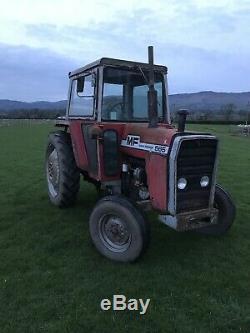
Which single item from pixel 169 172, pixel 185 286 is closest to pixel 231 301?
pixel 185 286

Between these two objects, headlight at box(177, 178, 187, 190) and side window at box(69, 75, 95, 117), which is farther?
side window at box(69, 75, 95, 117)

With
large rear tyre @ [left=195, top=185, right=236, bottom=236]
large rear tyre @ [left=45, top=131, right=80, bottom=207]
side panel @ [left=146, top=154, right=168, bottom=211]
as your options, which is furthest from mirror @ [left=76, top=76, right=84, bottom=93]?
large rear tyre @ [left=195, top=185, right=236, bottom=236]

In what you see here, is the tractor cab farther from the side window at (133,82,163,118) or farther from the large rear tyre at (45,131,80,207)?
the large rear tyre at (45,131,80,207)

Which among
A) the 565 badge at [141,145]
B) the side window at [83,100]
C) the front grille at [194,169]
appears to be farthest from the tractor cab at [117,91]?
the front grille at [194,169]

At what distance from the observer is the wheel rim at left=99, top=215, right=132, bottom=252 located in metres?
5.11

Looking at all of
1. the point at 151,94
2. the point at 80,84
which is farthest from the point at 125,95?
the point at 151,94

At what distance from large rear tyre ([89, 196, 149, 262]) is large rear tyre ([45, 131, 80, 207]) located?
1539 millimetres

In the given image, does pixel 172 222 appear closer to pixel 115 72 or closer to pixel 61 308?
pixel 61 308

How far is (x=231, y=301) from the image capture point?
4.20 m

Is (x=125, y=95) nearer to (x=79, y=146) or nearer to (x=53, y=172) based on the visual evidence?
(x=79, y=146)

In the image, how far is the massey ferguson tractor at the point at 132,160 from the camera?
16.3ft

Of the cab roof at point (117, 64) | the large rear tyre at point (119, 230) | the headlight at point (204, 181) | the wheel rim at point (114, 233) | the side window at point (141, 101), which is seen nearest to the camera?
the large rear tyre at point (119, 230)

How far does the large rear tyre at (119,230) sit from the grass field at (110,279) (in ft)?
0.52

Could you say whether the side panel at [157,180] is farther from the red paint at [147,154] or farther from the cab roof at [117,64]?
the cab roof at [117,64]
